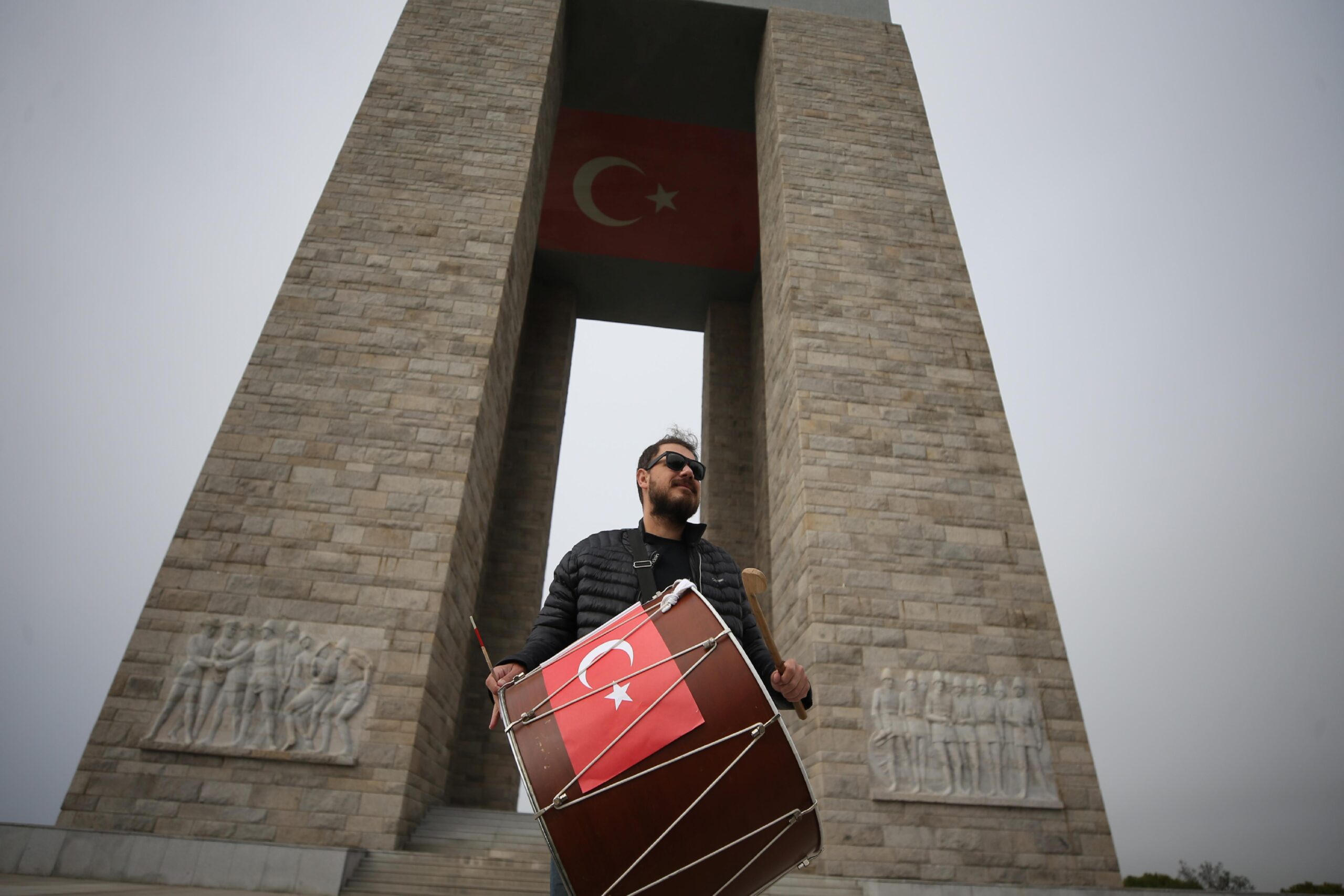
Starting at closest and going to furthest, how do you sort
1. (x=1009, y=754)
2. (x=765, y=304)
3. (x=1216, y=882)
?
(x=1009, y=754)
(x=765, y=304)
(x=1216, y=882)

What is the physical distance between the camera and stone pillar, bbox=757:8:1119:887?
439 cm

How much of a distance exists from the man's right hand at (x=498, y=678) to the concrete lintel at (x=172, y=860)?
9.57 feet

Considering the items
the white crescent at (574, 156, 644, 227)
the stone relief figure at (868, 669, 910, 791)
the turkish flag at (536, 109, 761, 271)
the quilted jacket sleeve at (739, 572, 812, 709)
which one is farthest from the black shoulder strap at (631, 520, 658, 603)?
the white crescent at (574, 156, 644, 227)

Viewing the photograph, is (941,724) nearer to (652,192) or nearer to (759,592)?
(759,592)

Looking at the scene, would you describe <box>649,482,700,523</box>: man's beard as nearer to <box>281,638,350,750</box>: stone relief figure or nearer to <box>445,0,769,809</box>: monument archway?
<box>281,638,350,750</box>: stone relief figure

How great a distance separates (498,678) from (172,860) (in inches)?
132

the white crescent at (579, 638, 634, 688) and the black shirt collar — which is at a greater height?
the black shirt collar

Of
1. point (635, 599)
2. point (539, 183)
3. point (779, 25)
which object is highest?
point (779, 25)

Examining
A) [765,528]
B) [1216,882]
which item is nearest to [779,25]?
[765,528]

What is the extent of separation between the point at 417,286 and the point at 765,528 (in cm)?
526

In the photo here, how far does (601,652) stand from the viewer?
1459 millimetres

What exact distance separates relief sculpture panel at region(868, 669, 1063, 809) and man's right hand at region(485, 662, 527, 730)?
11.7 feet

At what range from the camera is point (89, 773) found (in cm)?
417

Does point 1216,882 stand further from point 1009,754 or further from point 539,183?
point 539,183
